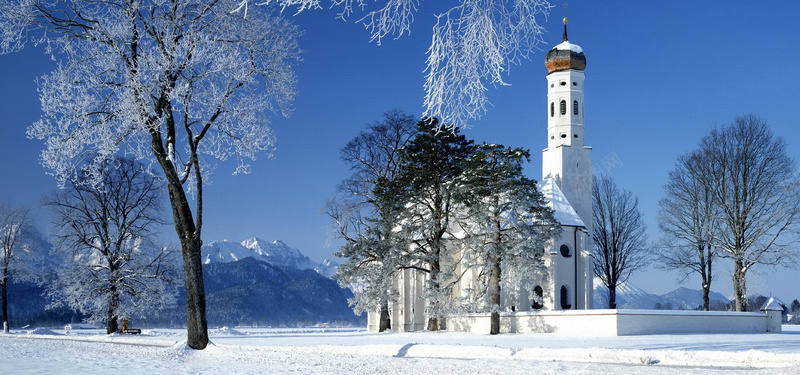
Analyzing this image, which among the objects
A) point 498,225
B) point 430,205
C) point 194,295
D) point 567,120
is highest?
point 567,120

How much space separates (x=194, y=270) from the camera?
1827 centimetres

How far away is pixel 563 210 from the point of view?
43031mm

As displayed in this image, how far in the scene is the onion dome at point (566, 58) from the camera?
5012cm

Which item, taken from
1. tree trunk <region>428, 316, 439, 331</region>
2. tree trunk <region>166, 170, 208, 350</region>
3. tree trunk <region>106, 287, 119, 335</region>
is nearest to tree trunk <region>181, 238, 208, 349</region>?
tree trunk <region>166, 170, 208, 350</region>

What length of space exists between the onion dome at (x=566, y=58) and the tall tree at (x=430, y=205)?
580 inches

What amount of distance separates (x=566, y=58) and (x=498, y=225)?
20.5 metres

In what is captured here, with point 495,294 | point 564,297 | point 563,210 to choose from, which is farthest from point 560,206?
point 495,294

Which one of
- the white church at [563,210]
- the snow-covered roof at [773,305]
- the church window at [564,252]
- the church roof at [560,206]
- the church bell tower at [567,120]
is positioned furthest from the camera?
the church bell tower at [567,120]

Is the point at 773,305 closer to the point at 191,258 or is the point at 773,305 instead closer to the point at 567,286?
the point at 567,286

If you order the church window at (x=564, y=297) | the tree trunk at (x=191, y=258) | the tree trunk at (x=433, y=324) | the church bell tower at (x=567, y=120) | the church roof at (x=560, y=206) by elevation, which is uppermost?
the church bell tower at (x=567, y=120)

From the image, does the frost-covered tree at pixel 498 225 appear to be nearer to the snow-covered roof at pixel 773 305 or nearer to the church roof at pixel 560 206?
the church roof at pixel 560 206

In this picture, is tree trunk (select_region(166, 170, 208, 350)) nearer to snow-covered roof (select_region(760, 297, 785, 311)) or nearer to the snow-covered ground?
the snow-covered ground

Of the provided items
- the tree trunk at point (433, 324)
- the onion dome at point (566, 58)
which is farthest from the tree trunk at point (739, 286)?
the onion dome at point (566, 58)

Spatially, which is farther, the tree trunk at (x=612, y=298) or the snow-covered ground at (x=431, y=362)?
the tree trunk at (x=612, y=298)
